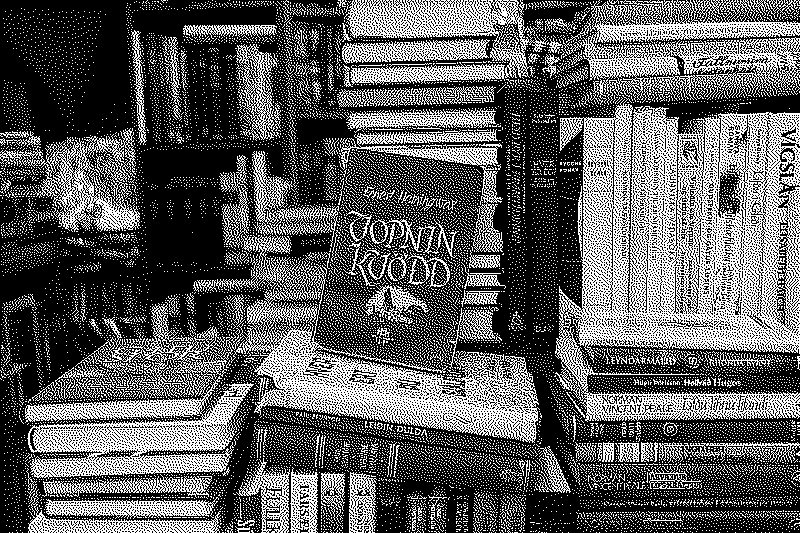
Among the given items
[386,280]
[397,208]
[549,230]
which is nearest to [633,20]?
[549,230]

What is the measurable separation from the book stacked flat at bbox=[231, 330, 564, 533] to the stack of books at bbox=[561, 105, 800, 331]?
17.5 inches

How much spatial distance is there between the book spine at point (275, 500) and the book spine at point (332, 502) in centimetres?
9

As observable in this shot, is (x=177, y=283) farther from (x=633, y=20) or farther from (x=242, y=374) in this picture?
(x=633, y=20)

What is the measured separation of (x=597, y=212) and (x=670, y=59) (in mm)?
429

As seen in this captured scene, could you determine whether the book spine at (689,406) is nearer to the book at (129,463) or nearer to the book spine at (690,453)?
the book spine at (690,453)

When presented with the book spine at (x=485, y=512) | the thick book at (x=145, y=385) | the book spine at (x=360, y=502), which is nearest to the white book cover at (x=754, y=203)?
the book spine at (x=485, y=512)

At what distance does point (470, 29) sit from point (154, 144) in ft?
2.90

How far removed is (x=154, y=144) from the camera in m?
1.74

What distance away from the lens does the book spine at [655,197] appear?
5.44 feet

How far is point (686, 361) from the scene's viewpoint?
174cm

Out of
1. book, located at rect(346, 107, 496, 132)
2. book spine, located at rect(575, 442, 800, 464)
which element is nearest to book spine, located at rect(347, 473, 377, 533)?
book spine, located at rect(575, 442, 800, 464)

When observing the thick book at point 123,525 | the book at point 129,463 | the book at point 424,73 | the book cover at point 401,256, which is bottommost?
the thick book at point 123,525

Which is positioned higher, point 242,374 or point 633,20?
point 633,20

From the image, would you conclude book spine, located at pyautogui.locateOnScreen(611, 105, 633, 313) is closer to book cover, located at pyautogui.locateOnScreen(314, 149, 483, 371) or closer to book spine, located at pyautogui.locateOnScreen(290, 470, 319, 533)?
book cover, located at pyautogui.locateOnScreen(314, 149, 483, 371)
